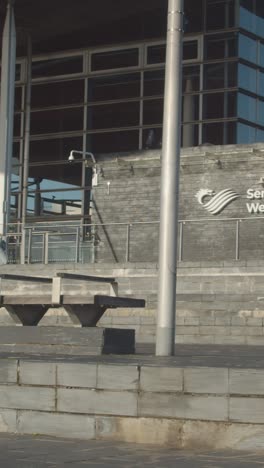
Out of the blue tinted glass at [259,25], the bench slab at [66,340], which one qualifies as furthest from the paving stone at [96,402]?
the blue tinted glass at [259,25]

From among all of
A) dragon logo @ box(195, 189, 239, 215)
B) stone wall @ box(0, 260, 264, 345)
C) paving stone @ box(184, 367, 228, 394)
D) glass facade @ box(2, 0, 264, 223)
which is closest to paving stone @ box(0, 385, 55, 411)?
paving stone @ box(184, 367, 228, 394)

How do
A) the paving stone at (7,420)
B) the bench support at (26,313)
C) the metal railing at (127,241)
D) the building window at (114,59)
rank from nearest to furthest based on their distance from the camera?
1. the paving stone at (7,420)
2. the bench support at (26,313)
3. the metal railing at (127,241)
4. the building window at (114,59)

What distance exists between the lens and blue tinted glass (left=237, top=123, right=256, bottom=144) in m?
34.3

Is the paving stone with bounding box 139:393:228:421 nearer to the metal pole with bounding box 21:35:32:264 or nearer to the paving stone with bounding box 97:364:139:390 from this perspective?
the paving stone with bounding box 97:364:139:390

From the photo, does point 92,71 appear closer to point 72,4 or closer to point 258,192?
point 72,4

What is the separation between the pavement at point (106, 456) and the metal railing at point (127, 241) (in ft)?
60.0


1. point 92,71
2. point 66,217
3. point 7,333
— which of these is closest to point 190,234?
point 66,217

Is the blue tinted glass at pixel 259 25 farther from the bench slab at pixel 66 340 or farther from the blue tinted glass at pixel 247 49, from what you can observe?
the bench slab at pixel 66 340

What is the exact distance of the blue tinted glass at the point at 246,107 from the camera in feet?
112

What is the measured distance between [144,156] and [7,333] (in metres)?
19.6

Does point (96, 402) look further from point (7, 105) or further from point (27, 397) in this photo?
point (7, 105)

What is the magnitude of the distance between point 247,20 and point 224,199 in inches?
342

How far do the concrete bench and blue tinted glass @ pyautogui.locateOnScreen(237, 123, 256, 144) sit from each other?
21881 millimetres

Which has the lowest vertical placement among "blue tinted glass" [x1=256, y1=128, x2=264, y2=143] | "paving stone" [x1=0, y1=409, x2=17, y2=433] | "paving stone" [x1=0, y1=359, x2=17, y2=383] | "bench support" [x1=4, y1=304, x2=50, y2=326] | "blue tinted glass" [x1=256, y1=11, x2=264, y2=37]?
"paving stone" [x1=0, y1=409, x2=17, y2=433]
